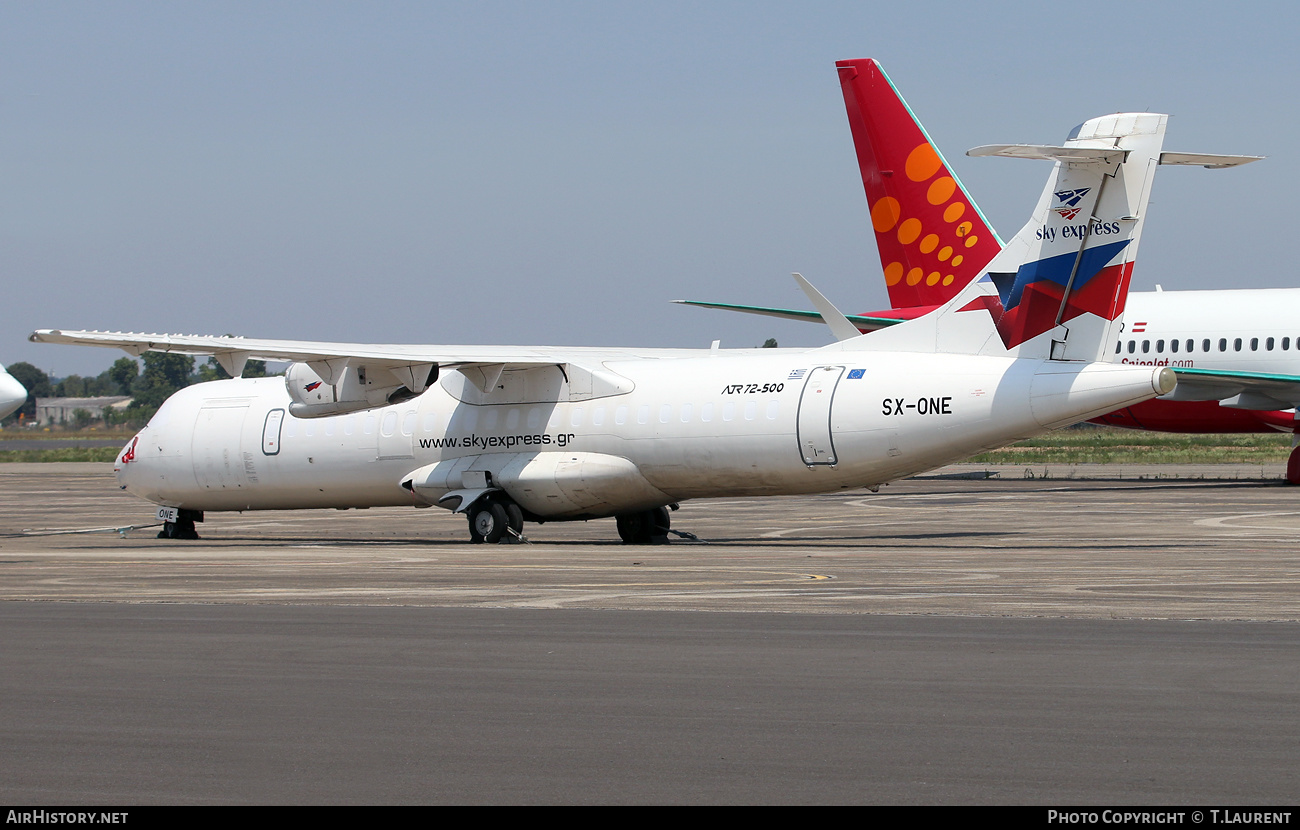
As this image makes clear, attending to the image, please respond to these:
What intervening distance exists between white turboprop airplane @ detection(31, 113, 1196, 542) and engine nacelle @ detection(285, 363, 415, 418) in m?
0.04

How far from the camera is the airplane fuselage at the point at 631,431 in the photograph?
20.2m

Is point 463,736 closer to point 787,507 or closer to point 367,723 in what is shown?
point 367,723

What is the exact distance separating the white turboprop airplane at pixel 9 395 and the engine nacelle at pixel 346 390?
26.4 feet

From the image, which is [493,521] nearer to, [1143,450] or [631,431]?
[631,431]

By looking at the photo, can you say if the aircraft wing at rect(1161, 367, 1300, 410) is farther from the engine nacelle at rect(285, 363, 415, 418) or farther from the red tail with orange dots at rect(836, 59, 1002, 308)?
the engine nacelle at rect(285, 363, 415, 418)

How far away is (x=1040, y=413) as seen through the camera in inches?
774

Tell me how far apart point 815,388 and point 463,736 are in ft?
45.7

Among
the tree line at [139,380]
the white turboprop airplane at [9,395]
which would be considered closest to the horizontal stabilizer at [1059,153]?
the white turboprop airplane at [9,395]

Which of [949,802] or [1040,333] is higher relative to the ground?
[1040,333]

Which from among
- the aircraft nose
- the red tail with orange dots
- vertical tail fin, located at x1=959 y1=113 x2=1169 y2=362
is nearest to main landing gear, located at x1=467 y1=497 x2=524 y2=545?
the aircraft nose

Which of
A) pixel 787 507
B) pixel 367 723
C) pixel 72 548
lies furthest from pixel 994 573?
pixel 787 507

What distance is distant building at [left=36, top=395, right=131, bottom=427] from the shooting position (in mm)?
175663

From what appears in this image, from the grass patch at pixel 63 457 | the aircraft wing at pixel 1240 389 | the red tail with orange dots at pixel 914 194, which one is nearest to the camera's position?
the aircraft wing at pixel 1240 389

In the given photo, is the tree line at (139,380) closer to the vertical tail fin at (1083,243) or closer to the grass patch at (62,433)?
the grass patch at (62,433)
